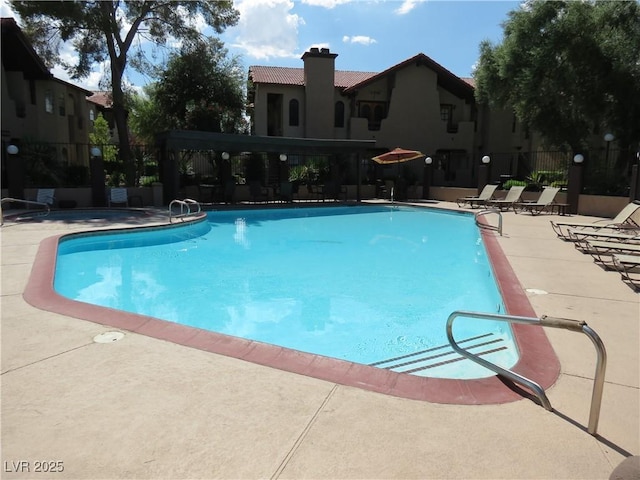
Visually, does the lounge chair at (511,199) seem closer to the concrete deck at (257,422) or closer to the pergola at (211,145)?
the pergola at (211,145)

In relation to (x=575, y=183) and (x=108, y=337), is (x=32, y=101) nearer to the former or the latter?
(x=108, y=337)

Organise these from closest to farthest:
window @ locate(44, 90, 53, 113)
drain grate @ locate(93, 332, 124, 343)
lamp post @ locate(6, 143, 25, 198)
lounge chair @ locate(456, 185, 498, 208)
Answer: drain grate @ locate(93, 332, 124, 343)
lamp post @ locate(6, 143, 25, 198)
lounge chair @ locate(456, 185, 498, 208)
window @ locate(44, 90, 53, 113)

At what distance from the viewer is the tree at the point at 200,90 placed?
24234mm

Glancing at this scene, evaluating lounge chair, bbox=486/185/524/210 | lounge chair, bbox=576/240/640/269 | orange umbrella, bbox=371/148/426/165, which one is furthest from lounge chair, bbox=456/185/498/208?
lounge chair, bbox=576/240/640/269

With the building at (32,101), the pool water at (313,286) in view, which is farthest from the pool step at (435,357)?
the building at (32,101)

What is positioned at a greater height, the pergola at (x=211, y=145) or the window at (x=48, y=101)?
the window at (x=48, y=101)

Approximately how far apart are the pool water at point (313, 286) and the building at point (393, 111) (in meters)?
14.8

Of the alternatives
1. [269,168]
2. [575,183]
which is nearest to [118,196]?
[269,168]

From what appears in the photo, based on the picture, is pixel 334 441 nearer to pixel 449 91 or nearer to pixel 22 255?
pixel 22 255

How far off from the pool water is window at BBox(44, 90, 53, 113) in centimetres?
1529

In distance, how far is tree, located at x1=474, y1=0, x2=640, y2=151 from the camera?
17.2 metres

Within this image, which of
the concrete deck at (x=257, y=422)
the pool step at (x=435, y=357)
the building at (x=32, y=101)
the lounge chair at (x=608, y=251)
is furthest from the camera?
the building at (x=32, y=101)

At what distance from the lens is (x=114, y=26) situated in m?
19.7

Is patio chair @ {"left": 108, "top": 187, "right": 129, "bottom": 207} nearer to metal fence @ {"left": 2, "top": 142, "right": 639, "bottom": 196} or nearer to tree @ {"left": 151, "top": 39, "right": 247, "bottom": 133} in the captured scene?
metal fence @ {"left": 2, "top": 142, "right": 639, "bottom": 196}
